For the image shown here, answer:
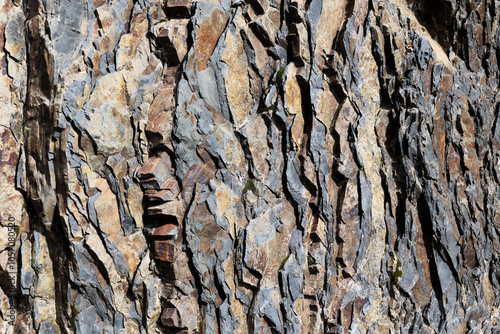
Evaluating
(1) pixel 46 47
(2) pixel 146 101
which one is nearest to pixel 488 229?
(2) pixel 146 101

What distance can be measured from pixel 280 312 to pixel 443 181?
3.86 metres

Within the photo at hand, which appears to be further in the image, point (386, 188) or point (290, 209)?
point (386, 188)

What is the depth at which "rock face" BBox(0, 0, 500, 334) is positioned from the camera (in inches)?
256

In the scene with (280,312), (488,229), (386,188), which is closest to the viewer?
(280,312)

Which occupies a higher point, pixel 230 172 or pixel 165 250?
pixel 230 172

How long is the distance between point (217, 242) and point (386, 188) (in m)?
3.28

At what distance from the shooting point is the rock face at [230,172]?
6.51 meters

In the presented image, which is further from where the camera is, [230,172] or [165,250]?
[230,172]

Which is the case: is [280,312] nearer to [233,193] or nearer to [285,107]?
[233,193]

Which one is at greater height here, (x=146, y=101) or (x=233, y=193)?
(x=146, y=101)

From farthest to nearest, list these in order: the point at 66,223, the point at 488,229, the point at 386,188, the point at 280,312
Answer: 1. the point at 488,229
2. the point at 386,188
3. the point at 280,312
4. the point at 66,223

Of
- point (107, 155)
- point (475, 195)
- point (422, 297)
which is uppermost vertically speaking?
point (107, 155)

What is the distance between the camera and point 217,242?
6645 millimetres

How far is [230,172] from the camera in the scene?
6793mm
